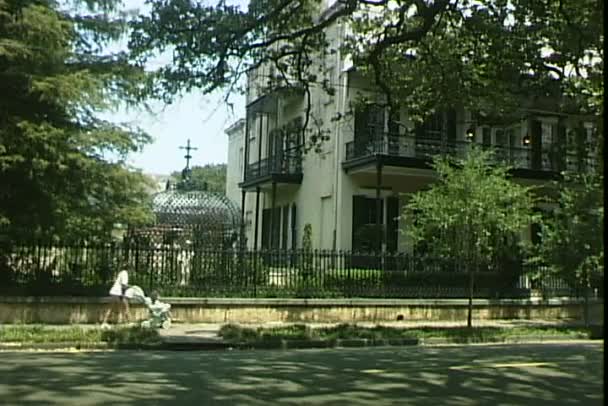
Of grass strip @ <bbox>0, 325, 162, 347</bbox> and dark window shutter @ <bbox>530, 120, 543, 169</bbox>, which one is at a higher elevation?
dark window shutter @ <bbox>530, 120, 543, 169</bbox>

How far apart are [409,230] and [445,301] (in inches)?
97.4

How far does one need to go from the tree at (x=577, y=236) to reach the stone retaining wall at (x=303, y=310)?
198cm

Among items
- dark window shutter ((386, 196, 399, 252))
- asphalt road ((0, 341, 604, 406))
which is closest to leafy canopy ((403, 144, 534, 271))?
asphalt road ((0, 341, 604, 406))

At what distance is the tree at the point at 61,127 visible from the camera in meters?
17.5

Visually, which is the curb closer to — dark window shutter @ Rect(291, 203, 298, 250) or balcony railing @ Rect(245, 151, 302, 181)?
balcony railing @ Rect(245, 151, 302, 181)

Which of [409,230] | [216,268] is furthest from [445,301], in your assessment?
[216,268]

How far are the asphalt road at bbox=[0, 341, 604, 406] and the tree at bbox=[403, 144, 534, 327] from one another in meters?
6.45

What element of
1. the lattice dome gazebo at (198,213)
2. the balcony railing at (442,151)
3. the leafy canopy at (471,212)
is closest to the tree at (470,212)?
the leafy canopy at (471,212)

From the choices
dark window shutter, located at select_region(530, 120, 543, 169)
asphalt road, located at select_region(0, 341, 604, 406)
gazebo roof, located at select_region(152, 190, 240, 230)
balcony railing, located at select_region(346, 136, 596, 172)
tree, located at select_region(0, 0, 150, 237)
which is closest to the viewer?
asphalt road, located at select_region(0, 341, 604, 406)

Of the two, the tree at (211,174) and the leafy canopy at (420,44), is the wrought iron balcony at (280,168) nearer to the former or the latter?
the leafy canopy at (420,44)

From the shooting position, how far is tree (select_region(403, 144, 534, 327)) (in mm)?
19812

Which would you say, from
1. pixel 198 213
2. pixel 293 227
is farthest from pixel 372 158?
pixel 198 213

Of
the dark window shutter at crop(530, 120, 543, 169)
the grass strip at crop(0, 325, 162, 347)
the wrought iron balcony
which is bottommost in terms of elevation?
the grass strip at crop(0, 325, 162, 347)

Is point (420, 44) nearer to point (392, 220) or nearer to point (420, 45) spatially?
point (420, 45)
